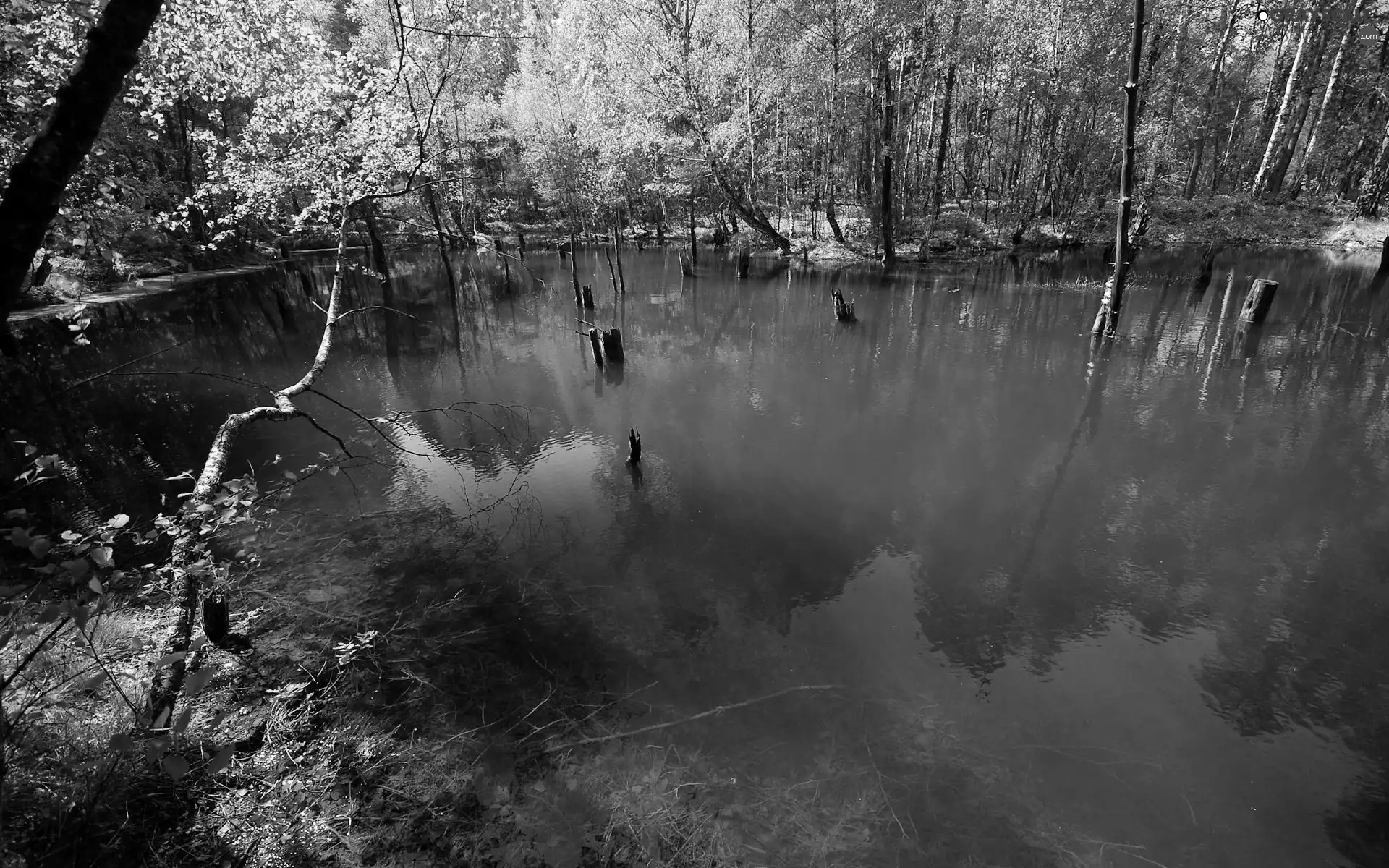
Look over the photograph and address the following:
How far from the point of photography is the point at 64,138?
6.04 feet

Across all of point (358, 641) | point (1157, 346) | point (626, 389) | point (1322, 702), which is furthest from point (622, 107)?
point (1322, 702)

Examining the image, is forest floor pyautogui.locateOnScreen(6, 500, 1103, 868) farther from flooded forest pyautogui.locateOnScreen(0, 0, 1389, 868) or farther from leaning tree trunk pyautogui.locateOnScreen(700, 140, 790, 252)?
leaning tree trunk pyautogui.locateOnScreen(700, 140, 790, 252)

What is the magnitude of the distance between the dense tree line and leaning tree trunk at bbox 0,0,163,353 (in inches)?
447

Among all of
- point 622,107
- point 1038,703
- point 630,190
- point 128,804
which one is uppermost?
point 622,107

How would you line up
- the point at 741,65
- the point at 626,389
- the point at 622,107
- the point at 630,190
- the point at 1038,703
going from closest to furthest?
the point at 1038,703 → the point at 626,389 → the point at 741,65 → the point at 622,107 → the point at 630,190

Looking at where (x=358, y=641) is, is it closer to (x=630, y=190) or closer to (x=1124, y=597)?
(x=1124, y=597)

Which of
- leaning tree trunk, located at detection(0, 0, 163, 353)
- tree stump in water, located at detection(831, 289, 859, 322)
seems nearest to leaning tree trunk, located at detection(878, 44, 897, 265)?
tree stump in water, located at detection(831, 289, 859, 322)

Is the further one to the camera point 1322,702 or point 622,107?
point 622,107

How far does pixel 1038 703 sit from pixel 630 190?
141 ft

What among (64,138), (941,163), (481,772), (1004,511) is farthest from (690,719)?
(941,163)

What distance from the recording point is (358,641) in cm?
576

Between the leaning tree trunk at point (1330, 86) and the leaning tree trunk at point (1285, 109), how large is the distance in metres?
1.43

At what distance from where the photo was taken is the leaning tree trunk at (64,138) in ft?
5.80

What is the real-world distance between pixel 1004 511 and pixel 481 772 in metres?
7.15
